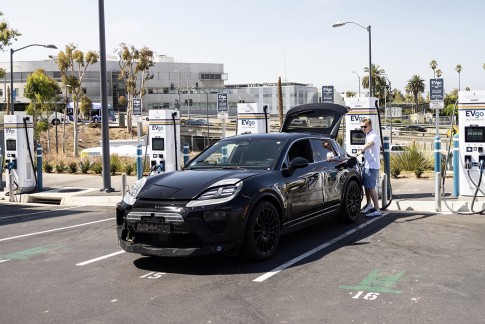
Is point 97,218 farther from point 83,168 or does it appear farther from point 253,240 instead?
point 83,168

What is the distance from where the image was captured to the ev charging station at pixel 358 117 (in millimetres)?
12414

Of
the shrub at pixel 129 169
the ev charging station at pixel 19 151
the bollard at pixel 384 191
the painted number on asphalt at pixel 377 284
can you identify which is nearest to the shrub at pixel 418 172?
the bollard at pixel 384 191

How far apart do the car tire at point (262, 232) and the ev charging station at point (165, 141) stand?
8967 mm

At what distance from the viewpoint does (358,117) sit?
41.1 ft

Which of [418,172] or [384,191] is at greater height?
[384,191]

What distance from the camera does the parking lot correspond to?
5.32m

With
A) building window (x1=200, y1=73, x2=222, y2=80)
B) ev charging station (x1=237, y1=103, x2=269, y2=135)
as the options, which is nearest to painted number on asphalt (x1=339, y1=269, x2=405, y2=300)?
ev charging station (x1=237, y1=103, x2=269, y2=135)

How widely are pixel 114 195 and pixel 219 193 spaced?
29.4ft

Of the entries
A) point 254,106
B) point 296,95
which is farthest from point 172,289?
point 296,95

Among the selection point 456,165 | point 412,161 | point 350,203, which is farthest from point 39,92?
point 350,203

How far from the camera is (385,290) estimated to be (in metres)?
5.93

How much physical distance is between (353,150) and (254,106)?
4.44 m

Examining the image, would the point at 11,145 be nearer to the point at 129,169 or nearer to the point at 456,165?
the point at 129,169

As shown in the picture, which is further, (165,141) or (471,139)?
(165,141)
